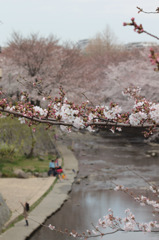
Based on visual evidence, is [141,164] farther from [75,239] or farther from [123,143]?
[75,239]

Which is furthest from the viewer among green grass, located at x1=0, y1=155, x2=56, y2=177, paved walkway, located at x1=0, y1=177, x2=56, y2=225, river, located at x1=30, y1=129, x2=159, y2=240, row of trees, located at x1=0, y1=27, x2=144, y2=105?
row of trees, located at x1=0, y1=27, x2=144, y2=105

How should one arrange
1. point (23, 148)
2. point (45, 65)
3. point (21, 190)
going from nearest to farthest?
1. point (21, 190)
2. point (23, 148)
3. point (45, 65)

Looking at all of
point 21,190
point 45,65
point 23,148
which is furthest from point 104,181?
point 45,65

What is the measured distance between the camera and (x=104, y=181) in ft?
57.0

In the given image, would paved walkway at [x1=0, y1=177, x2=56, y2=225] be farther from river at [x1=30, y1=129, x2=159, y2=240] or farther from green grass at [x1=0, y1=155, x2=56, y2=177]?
river at [x1=30, y1=129, x2=159, y2=240]

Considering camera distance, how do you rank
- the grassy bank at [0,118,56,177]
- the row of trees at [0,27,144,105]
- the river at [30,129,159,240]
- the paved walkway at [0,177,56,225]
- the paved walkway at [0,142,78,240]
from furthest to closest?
the row of trees at [0,27,144,105] < the grassy bank at [0,118,56,177] < the paved walkway at [0,177,56,225] < the river at [30,129,159,240] < the paved walkway at [0,142,78,240]

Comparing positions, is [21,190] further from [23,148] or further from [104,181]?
[23,148]

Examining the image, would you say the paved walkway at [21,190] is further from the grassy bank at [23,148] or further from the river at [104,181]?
the grassy bank at [23,148]

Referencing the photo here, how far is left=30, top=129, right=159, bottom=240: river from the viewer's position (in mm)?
11191

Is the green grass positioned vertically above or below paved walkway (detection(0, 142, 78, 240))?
above

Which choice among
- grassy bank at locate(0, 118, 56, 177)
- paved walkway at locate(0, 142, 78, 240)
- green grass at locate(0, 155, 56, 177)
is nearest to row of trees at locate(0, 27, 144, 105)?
grassy bank at locate(0, 118, 56, 177)

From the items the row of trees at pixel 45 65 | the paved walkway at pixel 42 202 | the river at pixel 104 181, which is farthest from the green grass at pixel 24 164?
the row of trees at pixel 45 65

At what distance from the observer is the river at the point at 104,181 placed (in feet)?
36.7

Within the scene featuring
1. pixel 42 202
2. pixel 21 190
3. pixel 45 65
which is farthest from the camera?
pixel 45 65
